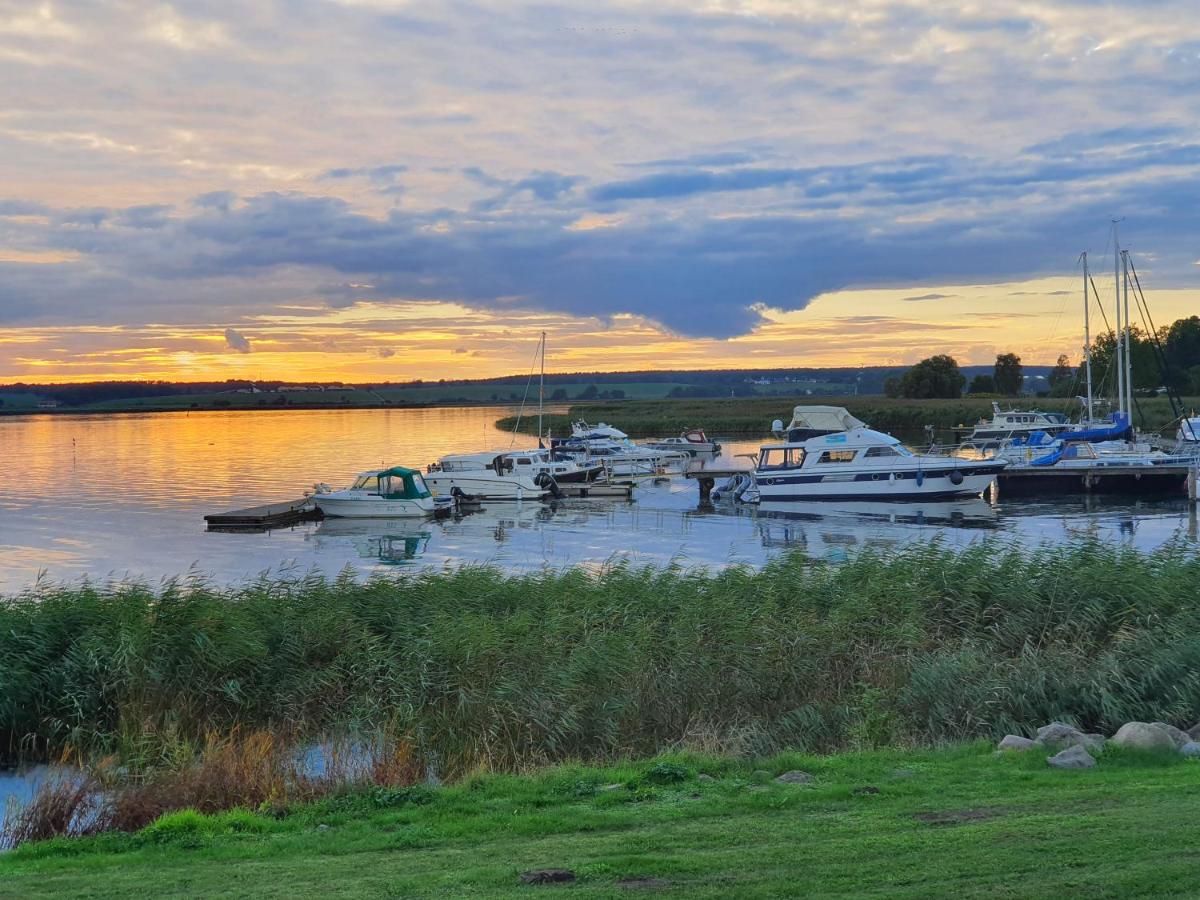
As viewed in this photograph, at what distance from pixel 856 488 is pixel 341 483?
1241 inches

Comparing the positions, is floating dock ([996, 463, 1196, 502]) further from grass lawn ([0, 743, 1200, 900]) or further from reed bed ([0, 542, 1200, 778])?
grass lawn ([0, 743, 1200, 900])

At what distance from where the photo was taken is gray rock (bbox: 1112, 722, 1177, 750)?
35.1 ft

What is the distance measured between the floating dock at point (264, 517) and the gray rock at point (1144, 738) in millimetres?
42647

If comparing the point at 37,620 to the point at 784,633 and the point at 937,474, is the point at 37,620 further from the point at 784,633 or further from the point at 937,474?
the point at 937,474

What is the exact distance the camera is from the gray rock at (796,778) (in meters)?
10.1

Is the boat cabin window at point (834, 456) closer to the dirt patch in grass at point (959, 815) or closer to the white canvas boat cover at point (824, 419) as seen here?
the white canvas boat cover at point (824, 419)

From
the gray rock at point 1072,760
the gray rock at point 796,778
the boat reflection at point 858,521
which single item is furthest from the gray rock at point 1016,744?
the boat reflection at point 858,521

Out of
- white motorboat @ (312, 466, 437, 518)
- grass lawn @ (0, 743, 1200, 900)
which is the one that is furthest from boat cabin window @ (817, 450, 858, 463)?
grass lawn @ (0, 743, 1200, 900)

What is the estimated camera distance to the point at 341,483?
69438mm

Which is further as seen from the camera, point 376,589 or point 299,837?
point 376,589

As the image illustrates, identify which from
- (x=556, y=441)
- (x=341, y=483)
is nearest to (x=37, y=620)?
(x=341, y=483)

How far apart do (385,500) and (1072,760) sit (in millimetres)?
45263

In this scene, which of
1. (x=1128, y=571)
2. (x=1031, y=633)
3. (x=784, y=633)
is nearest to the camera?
(x=784, y=633)

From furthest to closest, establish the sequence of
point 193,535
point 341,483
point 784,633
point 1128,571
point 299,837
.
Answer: point 341,483 < point 193,535 < point 1128,571 < point 784,633 < point 299,837
